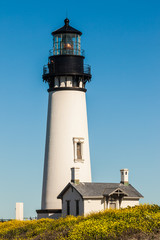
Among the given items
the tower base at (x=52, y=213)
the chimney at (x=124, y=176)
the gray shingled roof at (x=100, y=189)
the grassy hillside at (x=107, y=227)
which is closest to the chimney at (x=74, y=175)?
the gray shingled roof at (x=100, y=189)

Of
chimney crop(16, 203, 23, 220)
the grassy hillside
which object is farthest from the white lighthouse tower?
the grassy hillside

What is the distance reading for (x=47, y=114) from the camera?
48375mm

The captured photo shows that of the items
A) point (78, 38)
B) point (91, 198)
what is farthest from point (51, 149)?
point (78, 38)

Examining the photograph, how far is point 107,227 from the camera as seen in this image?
90.6 ft

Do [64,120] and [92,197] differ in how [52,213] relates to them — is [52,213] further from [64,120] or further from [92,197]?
[64,120]

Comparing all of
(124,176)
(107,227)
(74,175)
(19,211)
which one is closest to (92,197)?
(74,175)

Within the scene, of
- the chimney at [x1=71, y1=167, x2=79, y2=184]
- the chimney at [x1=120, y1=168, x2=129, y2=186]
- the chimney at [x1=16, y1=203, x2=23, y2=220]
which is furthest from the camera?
the chimney at [x1=16, y1=203, x2=23, y2=220]

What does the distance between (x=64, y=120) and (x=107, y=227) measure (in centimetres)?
2028

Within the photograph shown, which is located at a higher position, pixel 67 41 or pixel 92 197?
pixel 67 41

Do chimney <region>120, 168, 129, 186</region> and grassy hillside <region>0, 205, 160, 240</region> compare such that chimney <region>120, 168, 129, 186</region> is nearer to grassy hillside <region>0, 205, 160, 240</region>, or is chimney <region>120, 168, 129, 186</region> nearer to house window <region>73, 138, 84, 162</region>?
house window <region>73, 138, 84, 162</region>

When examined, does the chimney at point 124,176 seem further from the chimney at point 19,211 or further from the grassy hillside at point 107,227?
the grassy hillside at point 107,227

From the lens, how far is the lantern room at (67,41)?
48.4 m

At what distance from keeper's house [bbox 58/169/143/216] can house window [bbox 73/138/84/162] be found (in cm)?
259

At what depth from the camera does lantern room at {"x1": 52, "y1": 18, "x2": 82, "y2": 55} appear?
4838cm
